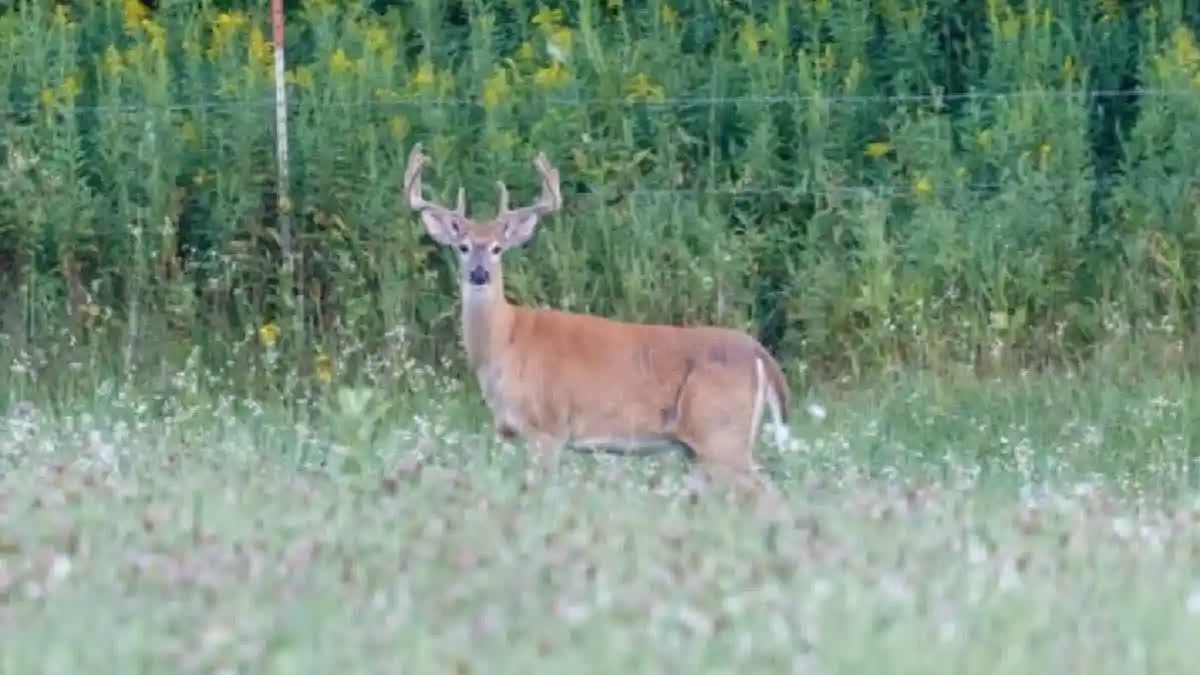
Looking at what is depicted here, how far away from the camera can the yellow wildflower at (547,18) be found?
45.5ft

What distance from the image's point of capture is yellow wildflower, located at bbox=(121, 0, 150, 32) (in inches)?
555

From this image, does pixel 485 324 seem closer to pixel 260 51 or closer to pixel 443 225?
pixel 443 225

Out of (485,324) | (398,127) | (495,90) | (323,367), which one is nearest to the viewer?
(485,324)

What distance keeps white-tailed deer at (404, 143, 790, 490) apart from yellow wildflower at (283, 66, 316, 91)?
2713mm

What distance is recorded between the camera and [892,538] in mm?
6180

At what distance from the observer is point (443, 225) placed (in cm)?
1088

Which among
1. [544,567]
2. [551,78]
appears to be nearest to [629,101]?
[551,78]

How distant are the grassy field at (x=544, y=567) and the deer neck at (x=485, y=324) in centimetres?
202

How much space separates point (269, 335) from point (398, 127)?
3.84 ft

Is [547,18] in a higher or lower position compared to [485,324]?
higher

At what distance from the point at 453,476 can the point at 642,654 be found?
7.03ft

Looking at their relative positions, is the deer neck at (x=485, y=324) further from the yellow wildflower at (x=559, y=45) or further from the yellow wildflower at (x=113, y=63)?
the yellow wildflower at (x=113, y=63)

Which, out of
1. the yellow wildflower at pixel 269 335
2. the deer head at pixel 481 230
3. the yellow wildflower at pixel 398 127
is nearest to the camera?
the deer head at pixel 481 230

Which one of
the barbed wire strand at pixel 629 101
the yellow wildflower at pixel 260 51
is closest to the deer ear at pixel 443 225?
the barbed wire strand at pixel 629 101
